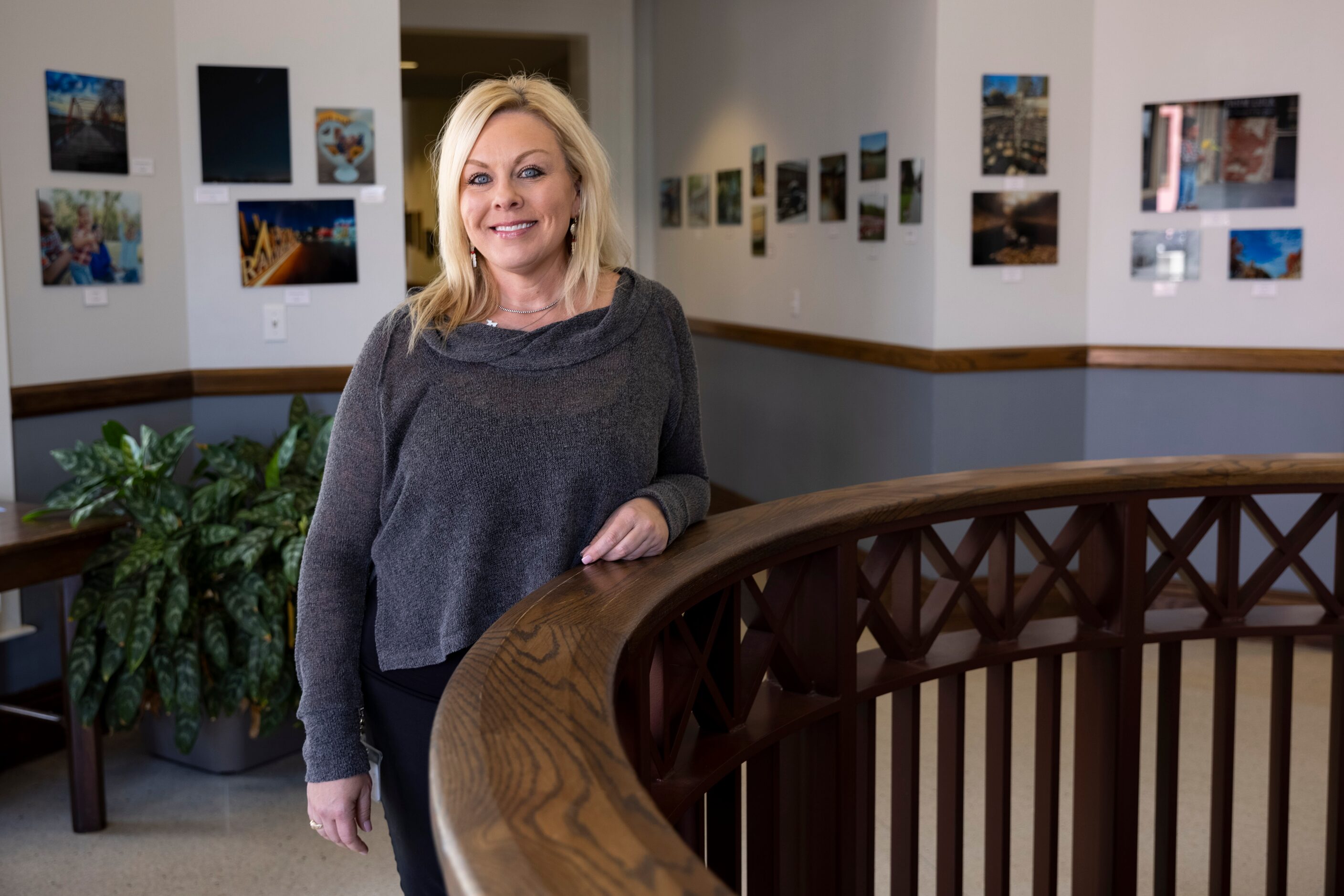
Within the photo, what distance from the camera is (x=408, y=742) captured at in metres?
1.73

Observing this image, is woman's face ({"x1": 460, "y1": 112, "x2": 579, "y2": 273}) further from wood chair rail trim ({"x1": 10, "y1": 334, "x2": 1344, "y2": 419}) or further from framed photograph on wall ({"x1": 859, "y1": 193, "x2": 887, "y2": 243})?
framed photograph on wall ({"x1": 859, "y1": 193, "x2": 887, "y2": 243})

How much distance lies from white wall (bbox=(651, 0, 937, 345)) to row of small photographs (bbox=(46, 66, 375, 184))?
2.27 m

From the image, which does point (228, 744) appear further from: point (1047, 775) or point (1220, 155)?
point (1220, 155)

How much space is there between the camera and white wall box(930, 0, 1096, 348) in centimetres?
526

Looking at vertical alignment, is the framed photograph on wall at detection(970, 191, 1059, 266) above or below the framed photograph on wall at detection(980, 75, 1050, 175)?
below

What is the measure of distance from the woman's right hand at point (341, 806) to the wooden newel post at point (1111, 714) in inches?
50.3

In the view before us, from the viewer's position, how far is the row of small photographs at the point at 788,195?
18.1 feet

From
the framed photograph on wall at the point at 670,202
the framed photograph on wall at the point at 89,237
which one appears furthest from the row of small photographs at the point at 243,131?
the framed photograph on wall at the point at 670,202

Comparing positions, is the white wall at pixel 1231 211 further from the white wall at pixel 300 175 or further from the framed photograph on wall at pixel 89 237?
the framed photograph on wall at pixel 89 237

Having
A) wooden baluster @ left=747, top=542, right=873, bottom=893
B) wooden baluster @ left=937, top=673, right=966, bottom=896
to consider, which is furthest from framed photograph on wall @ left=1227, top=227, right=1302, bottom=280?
wooden baluster @ left=747, top=542, right=873, bottom=893

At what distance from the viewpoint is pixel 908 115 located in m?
5.49

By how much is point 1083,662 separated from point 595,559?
3.83ft

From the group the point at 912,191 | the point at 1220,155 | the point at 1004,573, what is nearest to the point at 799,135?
the point at 912,191

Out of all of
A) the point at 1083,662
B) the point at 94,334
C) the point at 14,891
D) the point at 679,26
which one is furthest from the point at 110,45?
the point at 679,26
